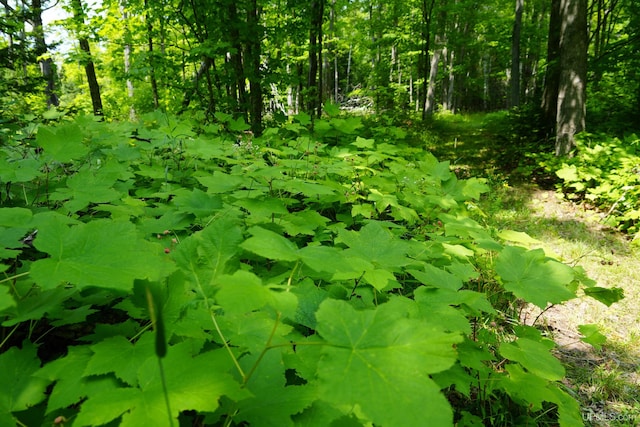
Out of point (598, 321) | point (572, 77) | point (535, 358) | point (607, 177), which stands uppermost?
point (572, 77)

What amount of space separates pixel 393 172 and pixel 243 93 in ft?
12.0

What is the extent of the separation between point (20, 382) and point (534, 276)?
5.46 feet

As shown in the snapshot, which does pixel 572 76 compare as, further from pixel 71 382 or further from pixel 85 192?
pixel 71 382

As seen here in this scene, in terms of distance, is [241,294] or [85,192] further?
[85,192]

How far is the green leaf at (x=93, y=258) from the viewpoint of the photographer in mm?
722

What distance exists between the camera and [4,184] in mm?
1817

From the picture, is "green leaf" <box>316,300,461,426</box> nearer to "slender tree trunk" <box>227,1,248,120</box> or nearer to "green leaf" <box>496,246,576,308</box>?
"green leaf" <box>496,246,576,308</box>

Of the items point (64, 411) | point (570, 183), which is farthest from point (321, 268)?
point (570, 183)

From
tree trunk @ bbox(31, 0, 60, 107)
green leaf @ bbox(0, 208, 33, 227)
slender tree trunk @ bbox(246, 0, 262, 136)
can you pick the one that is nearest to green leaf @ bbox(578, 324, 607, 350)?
green leaf @ bbox(0, 208, 33, 227)

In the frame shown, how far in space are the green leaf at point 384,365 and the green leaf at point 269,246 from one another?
0.28 meters

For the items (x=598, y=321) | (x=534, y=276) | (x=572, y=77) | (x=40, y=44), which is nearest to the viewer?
(x=534, y=276)

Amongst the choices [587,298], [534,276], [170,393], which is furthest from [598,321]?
[170,393]

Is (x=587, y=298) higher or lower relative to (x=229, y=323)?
lower

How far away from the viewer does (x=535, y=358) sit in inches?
51.9
